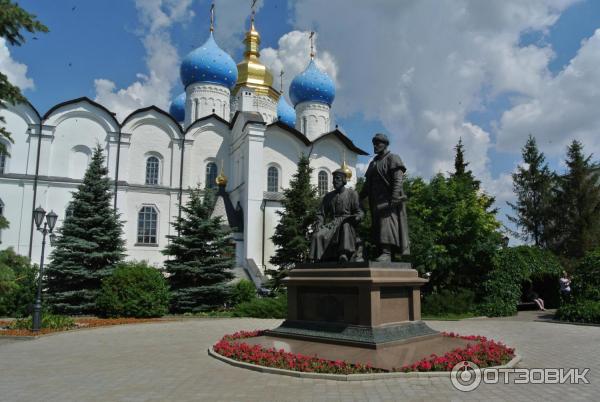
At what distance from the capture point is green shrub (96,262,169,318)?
15.2m

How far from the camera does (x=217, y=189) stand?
32.2 metres

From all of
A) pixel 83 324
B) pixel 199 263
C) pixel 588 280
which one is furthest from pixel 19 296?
pixel 588 280

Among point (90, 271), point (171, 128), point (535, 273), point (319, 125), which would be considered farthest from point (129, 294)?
point (319, 125)

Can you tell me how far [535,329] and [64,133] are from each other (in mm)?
28763

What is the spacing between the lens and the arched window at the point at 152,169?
3142 cm

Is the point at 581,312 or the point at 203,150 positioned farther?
the point at 203,150

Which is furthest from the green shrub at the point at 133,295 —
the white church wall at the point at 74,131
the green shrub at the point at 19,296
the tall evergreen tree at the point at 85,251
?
the white church wall at the point at 74,131

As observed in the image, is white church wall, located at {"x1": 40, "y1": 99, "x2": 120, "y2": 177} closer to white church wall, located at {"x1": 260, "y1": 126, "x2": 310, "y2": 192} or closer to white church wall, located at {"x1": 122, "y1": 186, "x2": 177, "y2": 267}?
white church wall, located at {"x1": 122, "y1": 186, "x2": 177, "y2": 267}

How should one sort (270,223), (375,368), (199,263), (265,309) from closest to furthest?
(375,368)
(265,309)
(199,263)
(270,223)

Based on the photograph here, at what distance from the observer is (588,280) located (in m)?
14.1

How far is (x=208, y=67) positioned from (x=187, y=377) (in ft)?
107

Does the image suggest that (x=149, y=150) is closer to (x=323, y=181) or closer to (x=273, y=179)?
(x=273, y=179)

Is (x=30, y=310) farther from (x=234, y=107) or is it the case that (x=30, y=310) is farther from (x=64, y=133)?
(x=234, y=107)

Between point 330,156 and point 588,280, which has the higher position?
point 330,156
